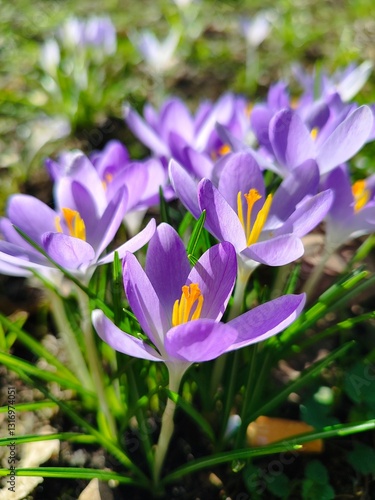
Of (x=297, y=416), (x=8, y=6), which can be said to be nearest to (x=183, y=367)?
(x=297, y=416)

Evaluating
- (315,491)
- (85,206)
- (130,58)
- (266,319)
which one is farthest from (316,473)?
A: (130,58)

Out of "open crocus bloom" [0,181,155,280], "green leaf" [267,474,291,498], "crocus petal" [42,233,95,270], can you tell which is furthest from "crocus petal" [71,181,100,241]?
"green leaf" [267,474,291,498]

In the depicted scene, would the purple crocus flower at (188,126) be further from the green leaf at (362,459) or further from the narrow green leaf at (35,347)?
the green leaf at (362,459)

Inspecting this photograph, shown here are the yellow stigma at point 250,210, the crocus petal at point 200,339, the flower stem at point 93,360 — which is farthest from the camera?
the flower stem at point 93,360

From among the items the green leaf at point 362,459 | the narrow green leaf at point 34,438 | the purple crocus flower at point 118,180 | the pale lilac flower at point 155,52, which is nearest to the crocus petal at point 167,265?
the purple crocus flower at point 118,180

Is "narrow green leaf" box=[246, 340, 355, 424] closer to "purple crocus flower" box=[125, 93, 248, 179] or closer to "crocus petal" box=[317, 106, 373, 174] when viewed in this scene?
"crocus petal" box=[317, 106, 373, 174]

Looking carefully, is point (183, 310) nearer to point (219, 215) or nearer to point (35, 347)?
point (219, 215)
